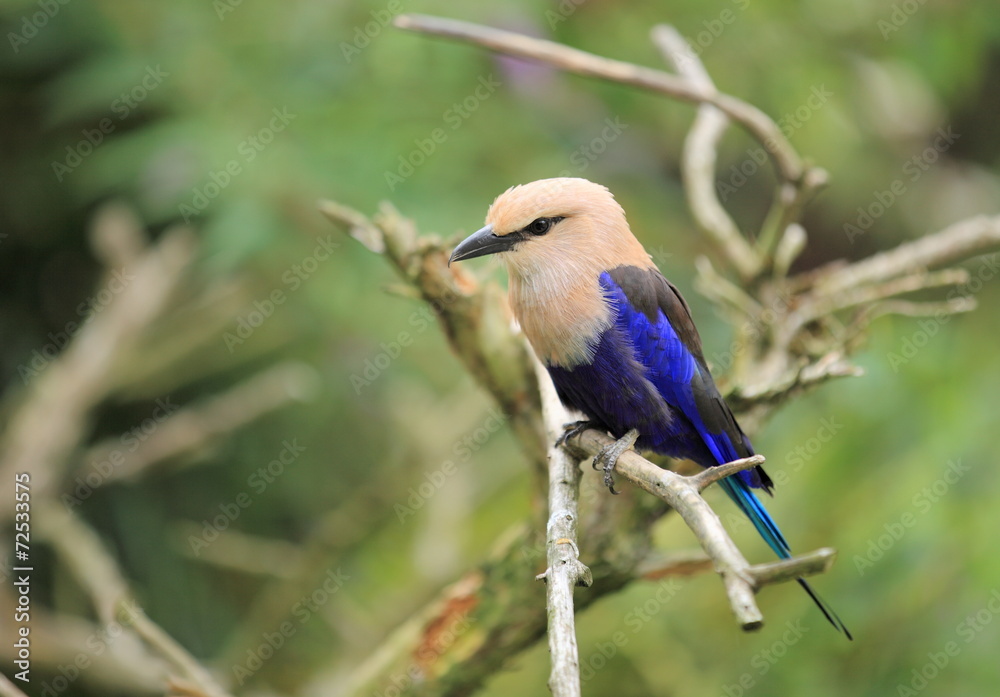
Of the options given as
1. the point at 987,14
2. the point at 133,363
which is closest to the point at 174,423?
the point at 133,363

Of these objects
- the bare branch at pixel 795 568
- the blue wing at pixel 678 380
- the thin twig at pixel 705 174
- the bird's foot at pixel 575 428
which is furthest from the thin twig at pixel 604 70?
the bare branch at pixel 795 568

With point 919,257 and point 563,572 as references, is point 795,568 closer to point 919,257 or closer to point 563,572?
point 563,572

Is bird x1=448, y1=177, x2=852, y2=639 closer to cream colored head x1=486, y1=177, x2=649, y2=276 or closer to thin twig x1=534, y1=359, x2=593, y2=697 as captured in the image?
cream colored head x1=486, y1=177, x2=649, y2=276

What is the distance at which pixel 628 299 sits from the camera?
Answer: 2385mm

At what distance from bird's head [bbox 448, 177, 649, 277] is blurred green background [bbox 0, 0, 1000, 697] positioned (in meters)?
0.81

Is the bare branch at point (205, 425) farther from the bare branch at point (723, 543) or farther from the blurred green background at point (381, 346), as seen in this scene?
the bare branch at point (723, 543)

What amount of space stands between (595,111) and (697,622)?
8.81 feet

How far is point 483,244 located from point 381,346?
1.75m

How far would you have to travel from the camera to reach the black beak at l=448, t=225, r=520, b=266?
2.36 m

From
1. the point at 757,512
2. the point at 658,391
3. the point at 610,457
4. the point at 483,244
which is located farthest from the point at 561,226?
the point at 757,512

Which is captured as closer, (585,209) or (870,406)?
(585,209)

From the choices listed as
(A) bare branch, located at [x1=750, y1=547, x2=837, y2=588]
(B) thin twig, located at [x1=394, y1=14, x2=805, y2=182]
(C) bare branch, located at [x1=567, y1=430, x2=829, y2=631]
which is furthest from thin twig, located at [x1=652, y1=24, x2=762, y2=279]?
(A) bare branch, located at [x1=750, y1=547, x2=837, y2=588]

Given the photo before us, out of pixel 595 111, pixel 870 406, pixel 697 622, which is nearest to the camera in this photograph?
pixel 870 406

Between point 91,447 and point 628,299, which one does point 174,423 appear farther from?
point 628,299
